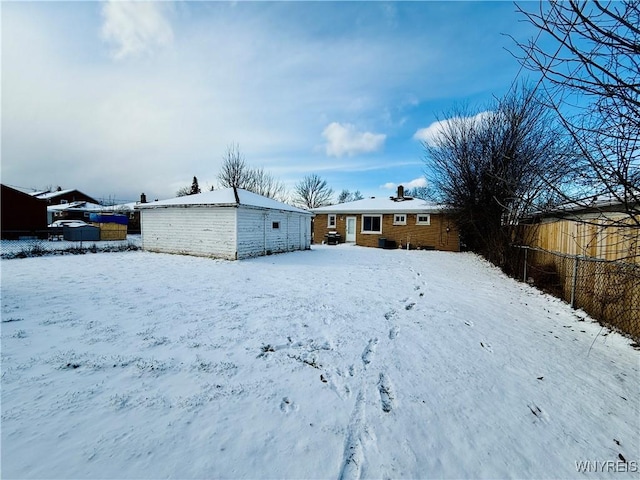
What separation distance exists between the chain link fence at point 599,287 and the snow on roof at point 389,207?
10731mm

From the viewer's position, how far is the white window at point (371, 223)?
19891 mm

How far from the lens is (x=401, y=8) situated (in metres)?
7.32

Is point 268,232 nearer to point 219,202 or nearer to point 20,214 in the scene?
point 219,202

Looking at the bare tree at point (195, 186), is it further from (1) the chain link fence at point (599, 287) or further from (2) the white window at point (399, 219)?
(1) the chain link fence at point (599, 287)

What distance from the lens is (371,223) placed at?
20156 millimetres

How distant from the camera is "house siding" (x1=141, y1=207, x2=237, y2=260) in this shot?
11.5 meters

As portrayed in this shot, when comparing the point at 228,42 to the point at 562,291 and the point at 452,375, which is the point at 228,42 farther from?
the point at 562,291

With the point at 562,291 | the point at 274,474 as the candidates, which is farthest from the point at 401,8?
the point at 274,474

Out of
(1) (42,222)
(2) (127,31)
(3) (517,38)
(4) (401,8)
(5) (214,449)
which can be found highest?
(4) (401,8)

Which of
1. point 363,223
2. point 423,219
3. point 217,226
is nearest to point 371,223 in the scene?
point 363,223

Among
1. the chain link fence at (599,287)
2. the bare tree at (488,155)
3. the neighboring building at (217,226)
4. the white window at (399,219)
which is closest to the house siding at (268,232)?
the neighboring building at (217,226)

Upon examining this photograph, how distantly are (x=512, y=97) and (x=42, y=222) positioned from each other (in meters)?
32.4

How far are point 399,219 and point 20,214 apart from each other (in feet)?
94.3

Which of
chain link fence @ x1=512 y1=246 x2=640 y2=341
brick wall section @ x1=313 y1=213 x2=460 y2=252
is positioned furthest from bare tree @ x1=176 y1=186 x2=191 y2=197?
chain link fence @ x1=512 y1=246 x2=640 y2=341
